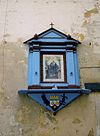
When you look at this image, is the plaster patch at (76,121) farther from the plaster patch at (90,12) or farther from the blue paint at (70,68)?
the plaster patch at (90,12)

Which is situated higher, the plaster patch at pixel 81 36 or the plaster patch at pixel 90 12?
the plaster patch at pixel 90 12

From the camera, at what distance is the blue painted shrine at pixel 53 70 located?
369cm

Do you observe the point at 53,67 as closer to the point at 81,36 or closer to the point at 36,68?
the point at 36,68

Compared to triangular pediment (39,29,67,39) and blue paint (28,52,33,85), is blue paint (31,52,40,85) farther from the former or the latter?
triangular pediment (39,29,67,39)

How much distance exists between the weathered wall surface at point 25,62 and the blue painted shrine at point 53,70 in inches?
4.4

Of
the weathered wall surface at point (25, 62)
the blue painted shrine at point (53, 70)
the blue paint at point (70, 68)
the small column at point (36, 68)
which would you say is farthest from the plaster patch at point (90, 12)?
the small column at point (36, 68)

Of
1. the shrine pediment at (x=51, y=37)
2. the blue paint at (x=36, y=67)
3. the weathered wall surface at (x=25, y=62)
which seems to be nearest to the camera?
the weathered wall surface at (x=25, y=62)

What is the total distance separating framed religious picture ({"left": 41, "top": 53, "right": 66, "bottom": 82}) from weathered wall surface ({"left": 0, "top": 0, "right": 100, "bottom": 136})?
11.5 inches

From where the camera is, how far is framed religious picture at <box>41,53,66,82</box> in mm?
3877

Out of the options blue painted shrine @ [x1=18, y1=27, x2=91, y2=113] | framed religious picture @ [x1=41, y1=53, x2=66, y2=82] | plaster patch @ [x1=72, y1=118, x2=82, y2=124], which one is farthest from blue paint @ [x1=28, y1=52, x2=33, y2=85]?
plaster patch @ [x1=72, y1=118, x2=82, y2=124]

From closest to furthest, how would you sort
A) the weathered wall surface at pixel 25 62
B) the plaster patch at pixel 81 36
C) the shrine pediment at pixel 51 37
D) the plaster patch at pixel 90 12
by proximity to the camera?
the weathered wall surface at pixel 25 62
the shrine pediment at pixel 51 37
the plaster patch at pixel 81 36
the plaster patch at pixel 90 12

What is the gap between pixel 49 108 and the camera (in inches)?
145

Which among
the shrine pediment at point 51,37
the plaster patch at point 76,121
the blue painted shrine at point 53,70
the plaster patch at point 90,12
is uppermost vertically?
the plaster patch at point 90,12

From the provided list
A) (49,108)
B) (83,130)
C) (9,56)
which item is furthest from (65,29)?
(83,130)
